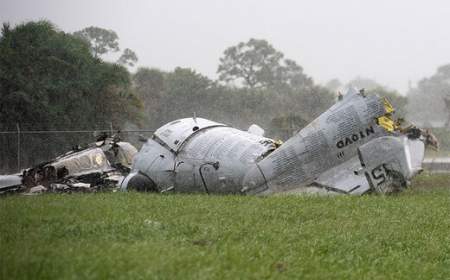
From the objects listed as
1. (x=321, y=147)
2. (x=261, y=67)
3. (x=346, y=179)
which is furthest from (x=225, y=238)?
(x=261, y=67)

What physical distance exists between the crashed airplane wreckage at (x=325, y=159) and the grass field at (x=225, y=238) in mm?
1236

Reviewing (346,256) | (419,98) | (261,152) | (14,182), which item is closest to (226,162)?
(261,152)

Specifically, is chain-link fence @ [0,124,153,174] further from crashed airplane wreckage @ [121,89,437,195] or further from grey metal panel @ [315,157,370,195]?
grey metal panel @ [315,157,370,195]

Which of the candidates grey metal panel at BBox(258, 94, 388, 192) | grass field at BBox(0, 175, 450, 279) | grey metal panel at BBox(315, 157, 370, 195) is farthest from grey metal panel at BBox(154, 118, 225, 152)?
grey metal panel at BBox(315, 157, 370, 195)

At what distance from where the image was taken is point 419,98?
429 ft

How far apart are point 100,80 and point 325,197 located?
25.3m

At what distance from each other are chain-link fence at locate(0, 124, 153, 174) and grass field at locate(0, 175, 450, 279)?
49.7 ft

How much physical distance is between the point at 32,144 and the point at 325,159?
A: 707 inches

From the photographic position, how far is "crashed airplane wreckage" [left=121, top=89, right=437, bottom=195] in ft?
50.4

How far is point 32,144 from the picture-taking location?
98.7ft

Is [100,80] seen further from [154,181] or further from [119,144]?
[154,181]

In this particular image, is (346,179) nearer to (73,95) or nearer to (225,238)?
(225,238)

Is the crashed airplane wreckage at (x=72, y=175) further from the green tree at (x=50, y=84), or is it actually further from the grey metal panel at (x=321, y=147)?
the green tree at (x=50, y=84)

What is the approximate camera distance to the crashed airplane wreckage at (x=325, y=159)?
1535cm
